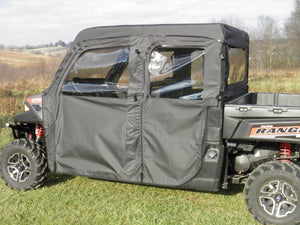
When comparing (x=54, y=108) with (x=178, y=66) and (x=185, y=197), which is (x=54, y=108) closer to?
(x=178, y=66)

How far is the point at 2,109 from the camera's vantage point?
9891mm

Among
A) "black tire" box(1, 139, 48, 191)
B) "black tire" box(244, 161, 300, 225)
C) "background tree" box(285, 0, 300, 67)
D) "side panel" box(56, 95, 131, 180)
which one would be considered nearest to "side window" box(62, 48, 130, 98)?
"side panel" box(56, 95, 131, 180)

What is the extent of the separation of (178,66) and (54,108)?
1.54 metres

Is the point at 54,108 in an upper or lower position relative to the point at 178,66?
lower

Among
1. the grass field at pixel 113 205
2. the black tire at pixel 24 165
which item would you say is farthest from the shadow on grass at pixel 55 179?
the black tire at pixel 24 165

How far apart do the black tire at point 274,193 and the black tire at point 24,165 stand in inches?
99.7

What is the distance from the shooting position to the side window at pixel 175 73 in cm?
363

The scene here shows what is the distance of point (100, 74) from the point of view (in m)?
4.15

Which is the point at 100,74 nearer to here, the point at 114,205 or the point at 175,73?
the point at 175,73

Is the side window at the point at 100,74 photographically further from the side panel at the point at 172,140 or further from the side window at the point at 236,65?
the side window at the point at 236,65

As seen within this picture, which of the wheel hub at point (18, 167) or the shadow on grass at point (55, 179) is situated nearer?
the wheel hub at point (18, 167)

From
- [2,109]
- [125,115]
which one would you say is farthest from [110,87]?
A: [2,109]

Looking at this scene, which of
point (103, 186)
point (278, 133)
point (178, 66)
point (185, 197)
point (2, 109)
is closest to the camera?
point (278, 133)

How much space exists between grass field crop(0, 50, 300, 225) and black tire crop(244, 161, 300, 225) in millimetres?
233
